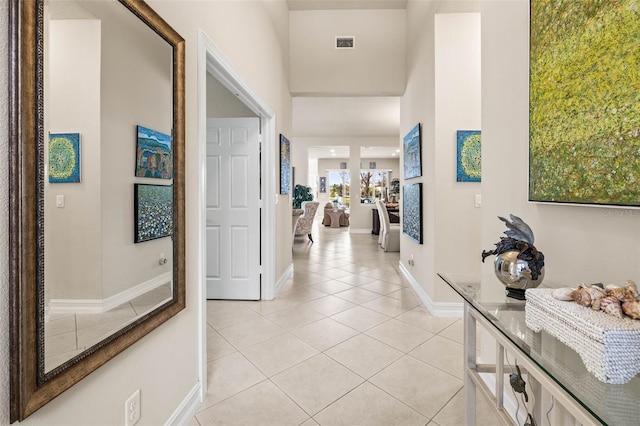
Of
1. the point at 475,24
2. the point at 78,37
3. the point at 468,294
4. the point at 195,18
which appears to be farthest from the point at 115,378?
the point at 475,24

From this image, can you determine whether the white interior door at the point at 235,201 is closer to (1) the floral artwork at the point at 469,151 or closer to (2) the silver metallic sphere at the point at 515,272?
(1) the floral artwork at the point at 469,151

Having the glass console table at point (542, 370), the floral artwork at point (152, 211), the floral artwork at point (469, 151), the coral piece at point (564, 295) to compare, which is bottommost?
the glass console table at point (542, 370)

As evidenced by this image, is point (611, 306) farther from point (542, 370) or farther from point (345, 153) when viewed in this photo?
point (345, 153)

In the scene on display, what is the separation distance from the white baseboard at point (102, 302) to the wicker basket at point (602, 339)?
1.39m

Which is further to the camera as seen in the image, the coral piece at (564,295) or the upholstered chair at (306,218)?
the upholstered chair at (306,218)

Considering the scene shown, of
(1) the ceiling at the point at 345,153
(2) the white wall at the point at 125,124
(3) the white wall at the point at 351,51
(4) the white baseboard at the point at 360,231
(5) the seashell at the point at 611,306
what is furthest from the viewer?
(1) the ceiling at the point at 345,153

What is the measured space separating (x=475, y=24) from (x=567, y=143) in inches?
100

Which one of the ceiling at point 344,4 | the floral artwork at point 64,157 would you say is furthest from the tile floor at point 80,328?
the ceiling at point 344,4

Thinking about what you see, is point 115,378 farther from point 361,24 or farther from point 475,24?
point 361,24

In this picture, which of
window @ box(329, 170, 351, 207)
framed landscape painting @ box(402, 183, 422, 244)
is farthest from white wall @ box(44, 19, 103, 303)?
window @ box(329, 170, 351, 207)

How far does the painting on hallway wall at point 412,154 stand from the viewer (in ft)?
11.8

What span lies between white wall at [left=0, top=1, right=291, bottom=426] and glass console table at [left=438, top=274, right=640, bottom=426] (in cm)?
133

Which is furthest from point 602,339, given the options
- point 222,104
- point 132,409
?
point 222,104

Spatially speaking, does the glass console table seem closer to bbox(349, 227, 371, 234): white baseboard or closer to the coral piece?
the coral piece
